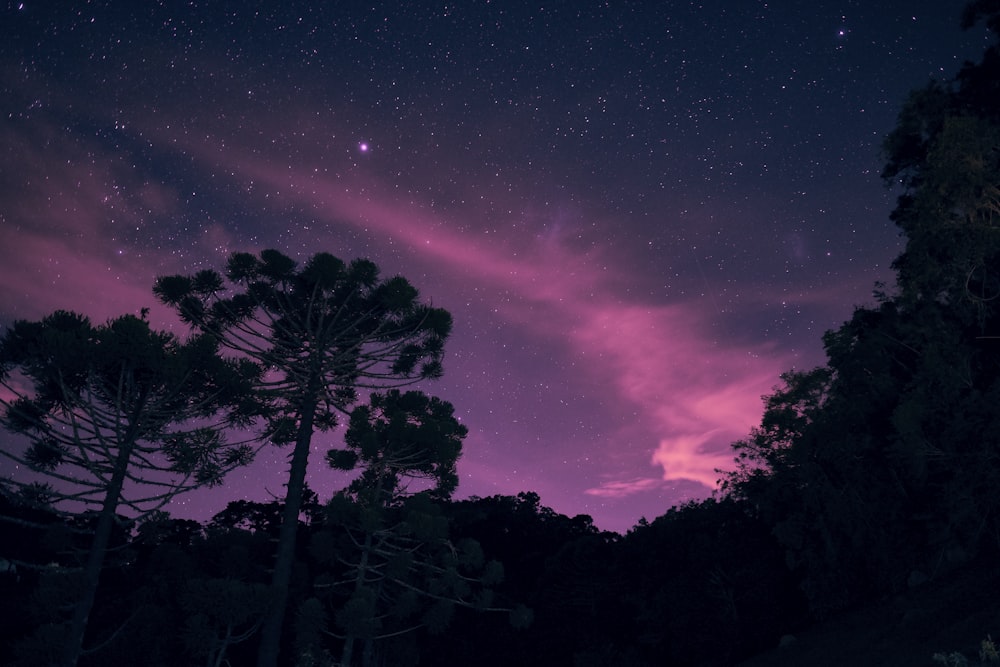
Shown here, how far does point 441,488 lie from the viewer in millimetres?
23203

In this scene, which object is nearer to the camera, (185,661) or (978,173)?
(978,173)

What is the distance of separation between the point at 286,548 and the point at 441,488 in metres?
6.20

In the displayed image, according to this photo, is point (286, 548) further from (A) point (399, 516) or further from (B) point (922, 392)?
(B) point (922, 392)

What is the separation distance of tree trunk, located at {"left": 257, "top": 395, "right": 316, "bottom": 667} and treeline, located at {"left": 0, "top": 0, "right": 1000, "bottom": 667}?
Answer: 71 mm

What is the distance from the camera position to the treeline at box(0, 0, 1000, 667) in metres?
14.0

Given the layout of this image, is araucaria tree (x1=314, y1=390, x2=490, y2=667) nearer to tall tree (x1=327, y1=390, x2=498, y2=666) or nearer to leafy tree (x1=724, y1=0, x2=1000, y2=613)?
tall tree (x1=327, y1=390, x2=498, y2=666)

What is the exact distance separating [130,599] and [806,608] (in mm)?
26423

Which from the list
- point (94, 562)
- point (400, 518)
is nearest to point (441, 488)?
point (400, 518)

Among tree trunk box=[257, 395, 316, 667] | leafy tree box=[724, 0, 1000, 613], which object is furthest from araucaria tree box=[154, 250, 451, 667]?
leafy tree box=[724, 0, 1000, 613]

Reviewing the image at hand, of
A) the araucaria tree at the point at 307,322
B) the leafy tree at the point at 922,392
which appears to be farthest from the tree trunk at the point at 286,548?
the leafy tree at the point at 922,392

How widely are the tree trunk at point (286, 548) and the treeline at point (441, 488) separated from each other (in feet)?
0.23

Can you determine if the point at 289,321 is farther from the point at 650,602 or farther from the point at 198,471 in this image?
the point at 650,602

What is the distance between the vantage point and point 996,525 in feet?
60.0

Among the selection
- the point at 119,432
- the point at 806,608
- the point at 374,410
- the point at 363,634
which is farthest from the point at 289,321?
the point at 806,608
